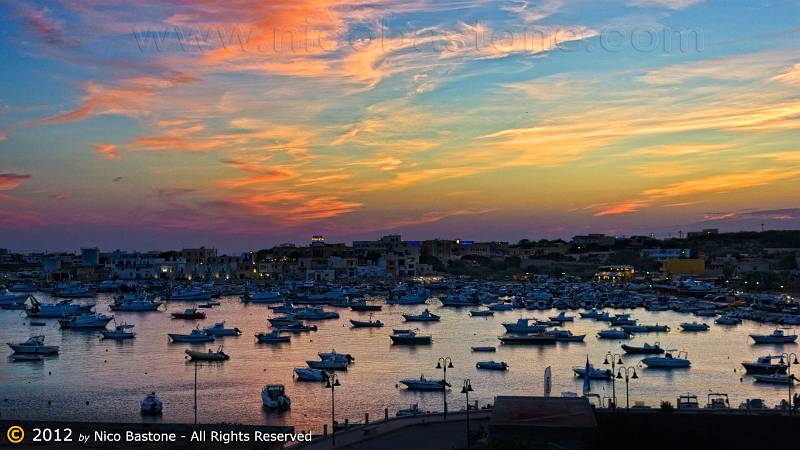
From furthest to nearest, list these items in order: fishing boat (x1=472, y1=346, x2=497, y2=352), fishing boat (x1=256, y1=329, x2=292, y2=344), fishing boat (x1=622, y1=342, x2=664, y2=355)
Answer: fishing boat (x1=256, y1=329, x2=292, y2=344)
fishing boat (x1=472, y1=346, x2=497, y2=352)
fishing boat (x1=622, y1=342, x2=664, y2=355)

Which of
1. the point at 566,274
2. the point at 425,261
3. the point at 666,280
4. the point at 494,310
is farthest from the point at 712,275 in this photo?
the point at 425,261

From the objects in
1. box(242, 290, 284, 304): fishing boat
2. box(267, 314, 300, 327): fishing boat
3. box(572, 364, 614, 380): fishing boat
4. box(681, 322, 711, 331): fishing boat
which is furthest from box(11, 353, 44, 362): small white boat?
box(242, 290, 284, 304): fishing boat

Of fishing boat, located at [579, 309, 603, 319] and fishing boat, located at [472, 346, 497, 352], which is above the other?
fishing boat, located at [579, 309, 603, 319]

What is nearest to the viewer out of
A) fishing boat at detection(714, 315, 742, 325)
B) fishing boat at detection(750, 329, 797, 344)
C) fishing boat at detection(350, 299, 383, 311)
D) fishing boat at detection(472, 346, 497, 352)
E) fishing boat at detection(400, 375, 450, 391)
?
fishing boat at detection(400, 375, 450, 391)

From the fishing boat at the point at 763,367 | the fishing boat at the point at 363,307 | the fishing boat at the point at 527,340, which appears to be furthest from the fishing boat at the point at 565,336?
the fishing boat at the point at 363,307

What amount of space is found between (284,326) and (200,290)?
930 inches

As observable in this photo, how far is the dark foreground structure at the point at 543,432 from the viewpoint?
9938 millimetres

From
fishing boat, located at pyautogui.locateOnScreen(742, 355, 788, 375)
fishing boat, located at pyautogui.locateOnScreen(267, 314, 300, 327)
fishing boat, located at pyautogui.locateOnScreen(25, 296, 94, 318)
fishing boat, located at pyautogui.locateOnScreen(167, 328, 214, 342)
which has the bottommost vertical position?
fishing boat, located at pyautogui.locateOnScreen(742, 355, 788, 375)

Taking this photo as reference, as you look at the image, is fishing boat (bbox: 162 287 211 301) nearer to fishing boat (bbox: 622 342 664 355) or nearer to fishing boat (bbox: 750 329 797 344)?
fishing boat (bbox: 622 342 664 355)

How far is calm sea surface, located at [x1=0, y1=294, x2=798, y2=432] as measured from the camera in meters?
18.6

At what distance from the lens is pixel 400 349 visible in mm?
29219

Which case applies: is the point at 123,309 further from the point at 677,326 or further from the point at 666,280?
the point at 666,280

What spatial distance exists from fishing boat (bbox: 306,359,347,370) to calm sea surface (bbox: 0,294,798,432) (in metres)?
0.39

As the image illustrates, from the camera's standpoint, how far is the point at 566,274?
259 feet
